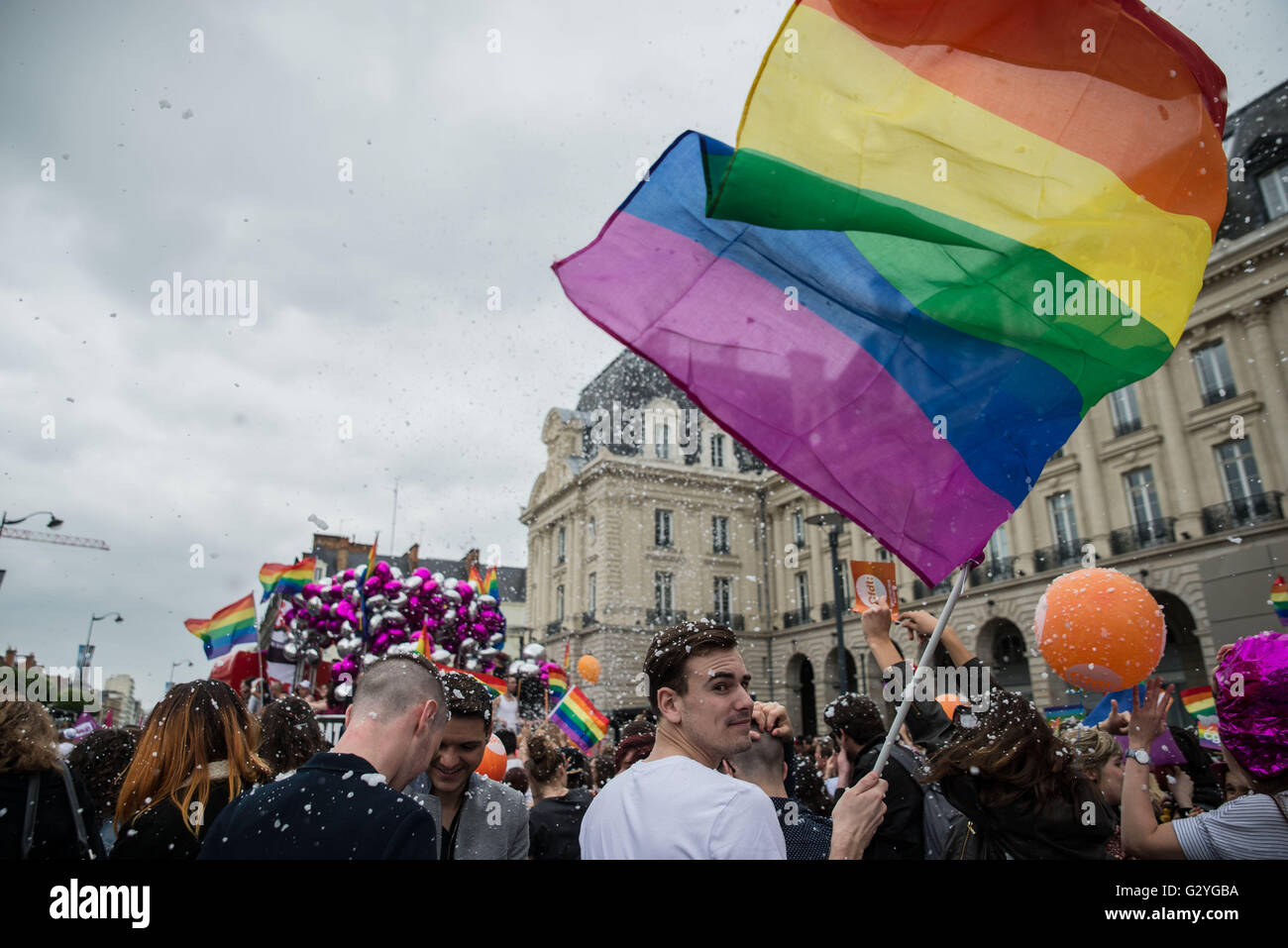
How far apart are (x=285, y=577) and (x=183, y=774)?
1236cm

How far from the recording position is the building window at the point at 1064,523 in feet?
87.0

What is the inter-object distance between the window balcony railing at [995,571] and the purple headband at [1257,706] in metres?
28.2

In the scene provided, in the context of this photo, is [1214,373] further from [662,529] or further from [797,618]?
[662,529]

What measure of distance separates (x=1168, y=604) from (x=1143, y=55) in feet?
82.5

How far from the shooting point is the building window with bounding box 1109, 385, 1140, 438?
24922 mm

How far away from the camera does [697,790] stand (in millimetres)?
1899

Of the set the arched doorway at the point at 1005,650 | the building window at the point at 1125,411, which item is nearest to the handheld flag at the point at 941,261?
the building window at the point at 1125,411

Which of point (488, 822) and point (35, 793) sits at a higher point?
point (35, 793)

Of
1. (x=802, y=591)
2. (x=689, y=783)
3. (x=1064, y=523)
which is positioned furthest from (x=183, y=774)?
(x=802, y=591)

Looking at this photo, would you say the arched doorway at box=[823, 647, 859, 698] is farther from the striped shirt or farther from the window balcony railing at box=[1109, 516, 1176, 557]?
the striped shirt

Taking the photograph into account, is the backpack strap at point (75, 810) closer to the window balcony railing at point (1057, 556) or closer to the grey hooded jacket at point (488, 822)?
the grey hooded jacket at point (488, 822)
